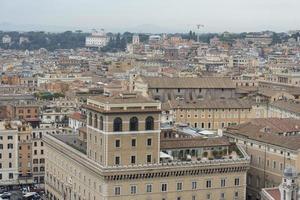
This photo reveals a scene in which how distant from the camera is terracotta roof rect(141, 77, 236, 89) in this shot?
74.7 m

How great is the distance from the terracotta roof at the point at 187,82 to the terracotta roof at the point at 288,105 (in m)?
8.10

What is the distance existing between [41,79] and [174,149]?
232 feet

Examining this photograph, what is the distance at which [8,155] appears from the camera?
5753 cm

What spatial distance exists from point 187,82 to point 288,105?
12.7 meters

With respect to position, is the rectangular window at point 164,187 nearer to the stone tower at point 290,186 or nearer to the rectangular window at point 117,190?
the rectangular window at point 117,190

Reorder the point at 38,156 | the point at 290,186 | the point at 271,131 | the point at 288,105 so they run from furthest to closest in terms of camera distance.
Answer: the point at 288,105 < the point at 38,156 < the point at 271,131 < the point at 290,186

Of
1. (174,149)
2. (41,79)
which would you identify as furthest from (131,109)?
(41,79)

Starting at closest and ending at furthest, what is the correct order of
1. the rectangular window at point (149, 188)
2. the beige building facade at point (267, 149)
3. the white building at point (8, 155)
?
1. the rectangular window at point (149, 188)
2. the beige building facade at point (267, 149)
3. the white building at point (8, 155)

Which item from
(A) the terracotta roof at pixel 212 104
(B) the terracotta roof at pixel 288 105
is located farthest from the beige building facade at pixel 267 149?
(A) the terracotta roof at pixel 212 104

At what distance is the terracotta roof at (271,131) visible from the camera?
45188 millimetres

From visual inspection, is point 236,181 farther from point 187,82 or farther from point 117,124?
point 187,82

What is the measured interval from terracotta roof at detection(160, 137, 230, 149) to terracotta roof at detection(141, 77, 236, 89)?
28893mm

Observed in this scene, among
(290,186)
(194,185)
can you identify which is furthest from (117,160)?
(290,186)

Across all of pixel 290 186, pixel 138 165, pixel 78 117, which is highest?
pixel 290 186
